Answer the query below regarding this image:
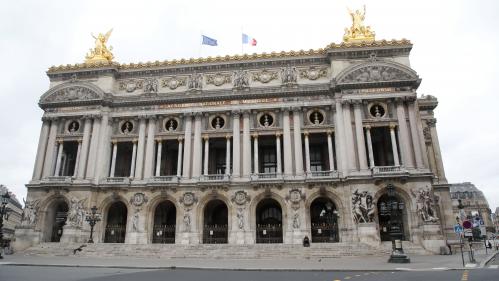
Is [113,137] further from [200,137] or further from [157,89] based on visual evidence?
[200,137]

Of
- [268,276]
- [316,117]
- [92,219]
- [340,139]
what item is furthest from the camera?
[316,117]

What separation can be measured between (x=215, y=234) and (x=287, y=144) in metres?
11.6

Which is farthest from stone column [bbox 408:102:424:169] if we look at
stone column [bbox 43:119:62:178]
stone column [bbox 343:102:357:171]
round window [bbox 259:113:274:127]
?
stone column [bbox 43:119:62:178]

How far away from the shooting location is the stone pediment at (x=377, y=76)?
1455 inches

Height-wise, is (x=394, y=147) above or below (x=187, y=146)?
below

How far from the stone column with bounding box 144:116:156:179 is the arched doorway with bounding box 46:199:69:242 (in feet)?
31.2

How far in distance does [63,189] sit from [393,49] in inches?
1452

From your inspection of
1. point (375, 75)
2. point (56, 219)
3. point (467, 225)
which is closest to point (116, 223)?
point (56, 219)

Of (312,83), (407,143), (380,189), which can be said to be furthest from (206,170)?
(407,143)

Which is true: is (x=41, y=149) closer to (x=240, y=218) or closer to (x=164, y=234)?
(x=164, y=234)

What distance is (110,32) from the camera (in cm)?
4566

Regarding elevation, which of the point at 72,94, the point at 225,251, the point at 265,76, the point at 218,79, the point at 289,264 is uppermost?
the point at 218,79

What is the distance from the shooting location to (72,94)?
42219 millimetres

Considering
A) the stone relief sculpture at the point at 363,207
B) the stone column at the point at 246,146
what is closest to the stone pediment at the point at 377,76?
the stone column at the point at 246,146
